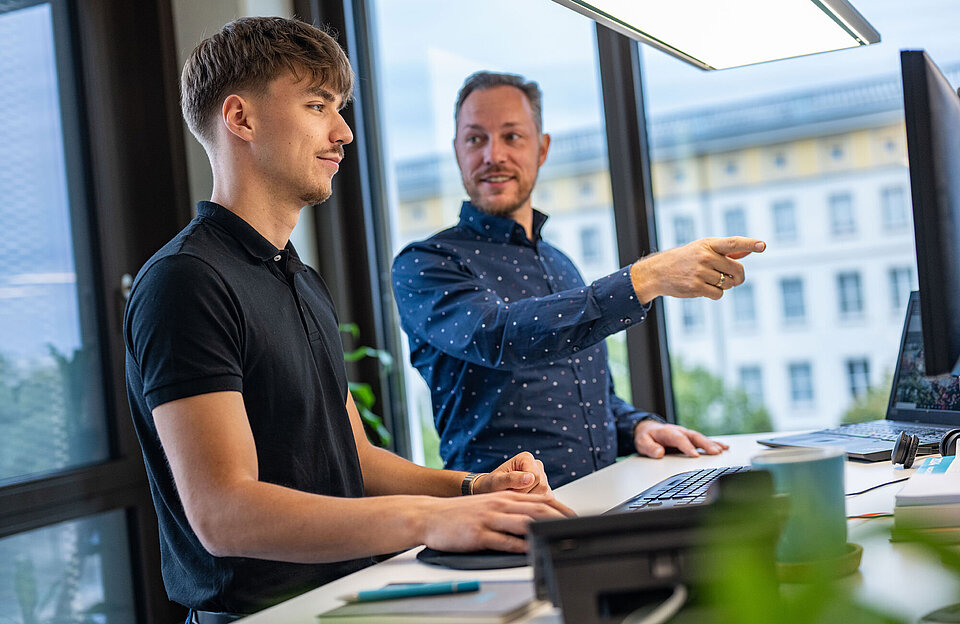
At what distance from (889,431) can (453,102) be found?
185cm

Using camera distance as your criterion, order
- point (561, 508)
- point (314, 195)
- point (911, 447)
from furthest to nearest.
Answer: point (314, 195) → point (911, 447) → point (561, 508)

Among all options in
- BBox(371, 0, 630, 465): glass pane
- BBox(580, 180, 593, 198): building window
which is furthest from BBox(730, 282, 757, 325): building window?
BBox(580, 180, 593, 198): building window

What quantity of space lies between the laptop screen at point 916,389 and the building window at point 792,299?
73cm

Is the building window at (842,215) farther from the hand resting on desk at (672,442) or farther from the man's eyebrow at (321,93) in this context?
the man's eyebrow at (321,93)

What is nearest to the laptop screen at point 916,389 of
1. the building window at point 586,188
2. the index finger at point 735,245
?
the index finger at point 735,245

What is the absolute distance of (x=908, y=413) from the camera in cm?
183

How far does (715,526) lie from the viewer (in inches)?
17.5

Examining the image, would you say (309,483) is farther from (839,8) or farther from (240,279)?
(839,8)

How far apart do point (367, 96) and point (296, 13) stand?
357mm

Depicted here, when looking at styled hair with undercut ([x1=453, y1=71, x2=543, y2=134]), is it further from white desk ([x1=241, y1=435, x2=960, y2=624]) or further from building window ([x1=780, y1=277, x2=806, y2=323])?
white desk ([x1=241, y1=435, x2=960, y2=624])

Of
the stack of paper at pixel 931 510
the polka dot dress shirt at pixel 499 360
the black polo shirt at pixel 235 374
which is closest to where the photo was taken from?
the stack of paper at pixel 931 510

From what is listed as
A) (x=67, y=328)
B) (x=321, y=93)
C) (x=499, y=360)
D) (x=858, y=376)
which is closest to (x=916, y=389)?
(x=858, y=376)

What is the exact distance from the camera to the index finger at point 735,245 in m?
1.43

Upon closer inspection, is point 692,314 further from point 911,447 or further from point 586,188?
point 911,447
